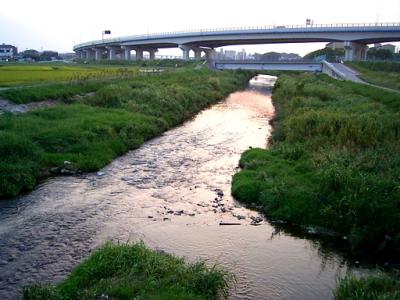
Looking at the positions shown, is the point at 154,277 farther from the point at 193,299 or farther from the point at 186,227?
the point at 186,227

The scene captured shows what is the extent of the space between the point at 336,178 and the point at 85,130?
14031 mm

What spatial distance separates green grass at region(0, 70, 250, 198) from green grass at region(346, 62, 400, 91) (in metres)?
21.1

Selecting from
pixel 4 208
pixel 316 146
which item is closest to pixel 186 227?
pixel 4 208

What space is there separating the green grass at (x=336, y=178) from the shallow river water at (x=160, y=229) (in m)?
1.08

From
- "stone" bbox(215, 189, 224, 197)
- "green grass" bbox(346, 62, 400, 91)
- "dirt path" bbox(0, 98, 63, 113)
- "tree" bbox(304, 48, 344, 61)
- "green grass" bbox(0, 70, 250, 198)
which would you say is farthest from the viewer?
"tree" bbox(304, 48, 344, 61)

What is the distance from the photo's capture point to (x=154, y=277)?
942 centimetres

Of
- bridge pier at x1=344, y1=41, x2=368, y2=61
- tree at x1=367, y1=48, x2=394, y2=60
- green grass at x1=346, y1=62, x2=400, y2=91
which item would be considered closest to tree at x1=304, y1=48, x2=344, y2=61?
bridge pier at x1=344, y1=41, x2=368, y2=61

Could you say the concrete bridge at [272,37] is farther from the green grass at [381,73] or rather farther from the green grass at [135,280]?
the green grass at [135,280]

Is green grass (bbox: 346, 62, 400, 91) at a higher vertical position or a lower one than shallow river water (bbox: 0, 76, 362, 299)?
higher

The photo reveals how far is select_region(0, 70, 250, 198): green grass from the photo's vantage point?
57.3 ft

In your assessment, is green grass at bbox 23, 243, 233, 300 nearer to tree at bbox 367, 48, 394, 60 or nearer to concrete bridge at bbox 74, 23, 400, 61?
concrete bridge at bbox 74, 23, 400, 61

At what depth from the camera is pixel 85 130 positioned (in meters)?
22.6

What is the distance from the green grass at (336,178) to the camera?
1248 cm

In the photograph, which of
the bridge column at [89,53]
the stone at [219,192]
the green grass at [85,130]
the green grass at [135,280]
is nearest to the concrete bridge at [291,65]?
the green grass at [85,130]
